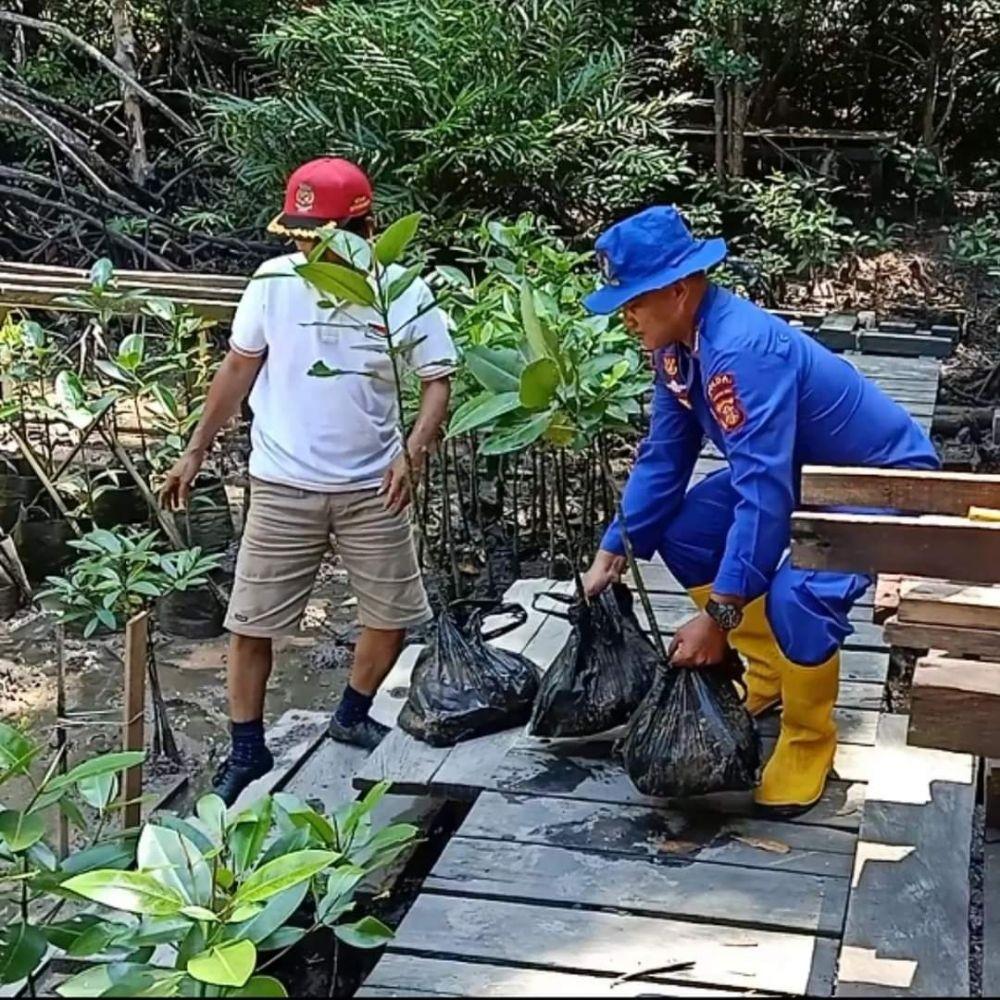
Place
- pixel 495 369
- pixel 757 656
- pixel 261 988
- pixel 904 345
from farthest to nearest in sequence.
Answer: pixel 904 345
pixel 757 656
pixel 495 369
pixel 261 988

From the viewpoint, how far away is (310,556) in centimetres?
335

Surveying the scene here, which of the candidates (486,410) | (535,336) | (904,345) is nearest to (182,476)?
(486,410)

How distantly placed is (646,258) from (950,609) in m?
0.86

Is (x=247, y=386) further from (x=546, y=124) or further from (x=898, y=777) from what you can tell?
(x=546, y=124)

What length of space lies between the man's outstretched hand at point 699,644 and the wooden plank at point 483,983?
24.7 inches

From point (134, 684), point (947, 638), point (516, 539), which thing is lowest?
point (516, 539)

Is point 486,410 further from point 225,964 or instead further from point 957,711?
point 225,964

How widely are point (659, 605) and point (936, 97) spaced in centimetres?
873

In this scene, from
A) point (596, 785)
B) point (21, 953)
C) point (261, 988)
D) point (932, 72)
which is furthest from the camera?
point (932, 72)

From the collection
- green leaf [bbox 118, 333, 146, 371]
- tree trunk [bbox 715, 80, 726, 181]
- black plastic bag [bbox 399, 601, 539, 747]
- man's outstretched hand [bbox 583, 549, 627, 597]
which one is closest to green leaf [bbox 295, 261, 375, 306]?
man's outstretched hand [bbox 583, 549, 627, 597]

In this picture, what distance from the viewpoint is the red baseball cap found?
10.3ft

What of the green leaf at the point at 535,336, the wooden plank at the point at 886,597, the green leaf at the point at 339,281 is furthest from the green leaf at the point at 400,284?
the wooden plank at the point at 886,597

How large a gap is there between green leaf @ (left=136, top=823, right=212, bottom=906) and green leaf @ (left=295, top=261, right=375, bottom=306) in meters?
1.17

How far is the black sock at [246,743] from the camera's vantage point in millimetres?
3424
